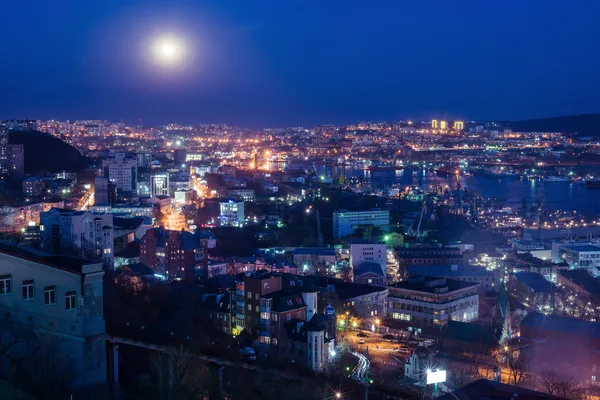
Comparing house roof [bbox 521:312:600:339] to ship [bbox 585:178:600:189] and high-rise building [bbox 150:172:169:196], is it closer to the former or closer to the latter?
high-rise building [bbox 150:172:169:196]

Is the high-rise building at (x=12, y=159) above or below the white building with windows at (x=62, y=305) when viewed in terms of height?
above

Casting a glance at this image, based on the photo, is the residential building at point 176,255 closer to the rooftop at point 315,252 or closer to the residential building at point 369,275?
the rooftop at point 315,252

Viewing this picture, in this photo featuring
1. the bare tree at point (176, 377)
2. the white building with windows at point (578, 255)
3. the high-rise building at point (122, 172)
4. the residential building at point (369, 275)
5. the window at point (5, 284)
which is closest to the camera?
the window at point (5, 284)

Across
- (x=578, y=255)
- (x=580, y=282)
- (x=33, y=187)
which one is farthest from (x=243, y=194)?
(x=580, y=282)

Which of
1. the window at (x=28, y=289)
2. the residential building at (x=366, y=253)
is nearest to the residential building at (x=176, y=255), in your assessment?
the residential building at (x=366, y=253)

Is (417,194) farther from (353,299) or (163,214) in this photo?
(353,299)

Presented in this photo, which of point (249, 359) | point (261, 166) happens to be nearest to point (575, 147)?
point (261, 166)

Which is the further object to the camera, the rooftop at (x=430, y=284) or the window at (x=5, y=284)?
the rooftop at (x=430, y=284)

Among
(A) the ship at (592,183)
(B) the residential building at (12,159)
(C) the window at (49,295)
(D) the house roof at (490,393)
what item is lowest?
(D) the house roof at (490,393)
